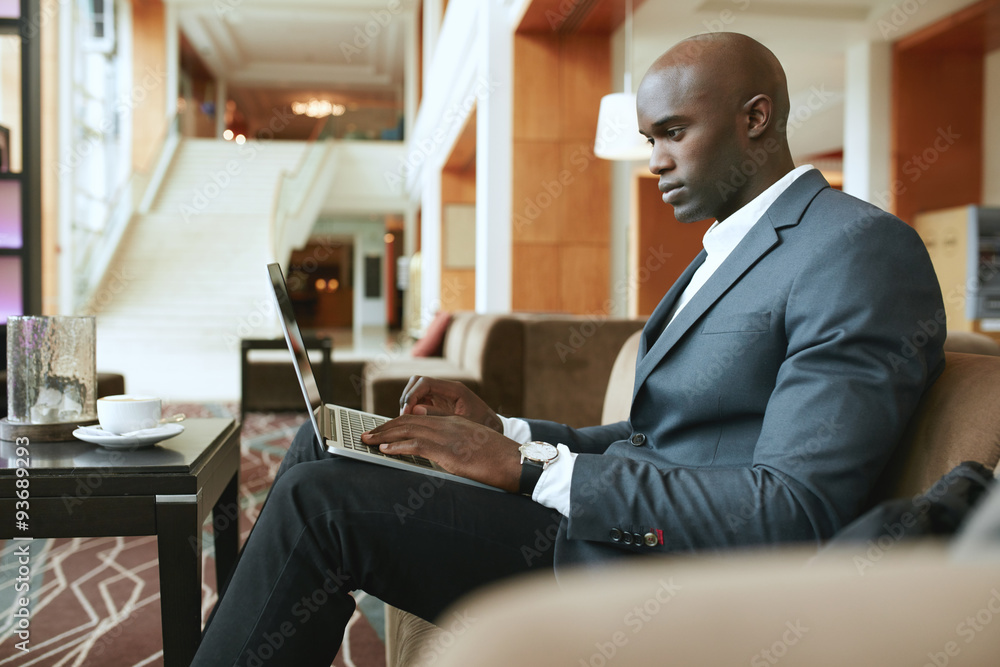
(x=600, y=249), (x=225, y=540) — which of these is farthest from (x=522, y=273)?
(x=225, y=540)

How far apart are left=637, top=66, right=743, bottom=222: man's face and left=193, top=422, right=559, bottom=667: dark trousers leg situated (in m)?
0.55

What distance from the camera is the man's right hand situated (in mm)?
1441

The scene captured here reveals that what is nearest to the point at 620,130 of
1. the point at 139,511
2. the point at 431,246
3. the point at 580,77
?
the point at 580,77

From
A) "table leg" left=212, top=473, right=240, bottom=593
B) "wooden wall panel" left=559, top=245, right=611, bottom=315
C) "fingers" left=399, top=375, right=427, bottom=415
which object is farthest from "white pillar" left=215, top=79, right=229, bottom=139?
"fingers" left=399, top=375, right=427, bottom=415

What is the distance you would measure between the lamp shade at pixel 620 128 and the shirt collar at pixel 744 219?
347 centimetres

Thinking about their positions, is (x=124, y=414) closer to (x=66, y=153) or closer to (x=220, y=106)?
(x=66, y=153)

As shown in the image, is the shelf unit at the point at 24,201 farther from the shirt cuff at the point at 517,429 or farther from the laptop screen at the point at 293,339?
the shirt cuff at the point at 517,429

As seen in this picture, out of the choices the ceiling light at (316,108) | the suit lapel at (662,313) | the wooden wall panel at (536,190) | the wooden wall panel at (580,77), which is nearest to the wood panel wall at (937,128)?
the wooden wall panel at (580,77)

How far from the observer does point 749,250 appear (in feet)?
3.81

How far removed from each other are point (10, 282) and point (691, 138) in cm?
483

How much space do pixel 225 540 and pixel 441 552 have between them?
3.81ft

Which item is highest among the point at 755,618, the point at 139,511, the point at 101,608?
the point at 755,618

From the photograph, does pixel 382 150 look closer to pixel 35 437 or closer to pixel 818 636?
pixel 35 437

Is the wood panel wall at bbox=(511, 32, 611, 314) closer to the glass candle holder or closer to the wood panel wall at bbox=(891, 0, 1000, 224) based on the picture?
the wood panel wall at bbox=(891, 0, 1000, 224)
